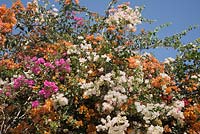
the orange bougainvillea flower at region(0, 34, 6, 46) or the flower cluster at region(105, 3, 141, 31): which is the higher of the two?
the flower cluster at region(105, 3, 141, 31)

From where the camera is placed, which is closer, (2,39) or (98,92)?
(98,92)

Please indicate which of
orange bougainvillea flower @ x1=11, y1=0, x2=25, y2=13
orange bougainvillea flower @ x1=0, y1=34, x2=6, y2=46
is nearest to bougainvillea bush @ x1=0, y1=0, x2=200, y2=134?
orange bougainvillea flower @ x1=0, y1=34, x2=6, y2=46

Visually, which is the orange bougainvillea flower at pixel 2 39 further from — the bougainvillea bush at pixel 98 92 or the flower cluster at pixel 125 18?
the flower cluster at pixel 125 18

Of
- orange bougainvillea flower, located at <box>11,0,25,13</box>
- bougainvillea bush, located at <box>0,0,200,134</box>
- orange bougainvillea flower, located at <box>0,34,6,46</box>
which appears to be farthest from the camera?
orange bougainvillea flower, located at <box>11,0,25,13</box>

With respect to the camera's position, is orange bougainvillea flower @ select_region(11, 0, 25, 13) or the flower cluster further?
orange bougainvillea flower @ select_region(11, 0, 25, 13)

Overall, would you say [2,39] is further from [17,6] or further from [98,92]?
[98,92]

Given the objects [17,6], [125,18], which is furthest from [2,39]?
[125,18]

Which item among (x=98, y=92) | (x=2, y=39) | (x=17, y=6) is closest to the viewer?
(x=98, y=92)

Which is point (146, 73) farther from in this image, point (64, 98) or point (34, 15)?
point (34, 15)

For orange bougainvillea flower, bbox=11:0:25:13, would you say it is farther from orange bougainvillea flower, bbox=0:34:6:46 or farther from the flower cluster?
the flower cluster

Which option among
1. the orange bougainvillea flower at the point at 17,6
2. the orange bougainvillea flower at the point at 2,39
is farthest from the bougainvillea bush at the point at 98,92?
the orange bougainvillea flower at the point at 17,6

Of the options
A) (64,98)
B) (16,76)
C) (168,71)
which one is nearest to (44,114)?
(64,98)

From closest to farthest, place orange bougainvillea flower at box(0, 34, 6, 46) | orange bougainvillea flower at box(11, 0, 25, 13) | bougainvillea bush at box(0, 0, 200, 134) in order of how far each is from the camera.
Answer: bougainvillea bush at box(0, 0, 200, 134)
orange bougainvillea flower at box(0, 34, 6, 46)
orange bougainvillea flower at box(11, 0, 25, 13)

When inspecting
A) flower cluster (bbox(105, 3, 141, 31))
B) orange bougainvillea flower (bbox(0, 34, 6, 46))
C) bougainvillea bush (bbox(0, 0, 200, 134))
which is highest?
flower cluster (bbox(105, 3, 141, 31))
